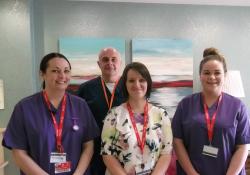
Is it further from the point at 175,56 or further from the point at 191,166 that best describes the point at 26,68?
the point at 191,166

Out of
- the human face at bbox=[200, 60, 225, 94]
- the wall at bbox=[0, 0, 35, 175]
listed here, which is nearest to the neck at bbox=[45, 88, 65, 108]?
the human face at bbox=[200, 60, 225, 94]

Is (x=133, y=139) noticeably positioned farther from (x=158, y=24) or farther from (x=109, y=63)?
(x=158, y=24)

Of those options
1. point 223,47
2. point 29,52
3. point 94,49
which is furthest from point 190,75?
point 29,52

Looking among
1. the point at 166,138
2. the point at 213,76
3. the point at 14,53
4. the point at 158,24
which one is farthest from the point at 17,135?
the point at 158,24

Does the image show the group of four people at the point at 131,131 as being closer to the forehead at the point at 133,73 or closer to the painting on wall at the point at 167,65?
the forehead at the point at 133,73

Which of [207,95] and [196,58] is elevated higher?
[196,58]

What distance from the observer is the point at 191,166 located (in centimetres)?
181

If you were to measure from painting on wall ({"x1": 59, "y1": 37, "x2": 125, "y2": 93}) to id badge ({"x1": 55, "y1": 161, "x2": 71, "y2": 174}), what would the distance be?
1842mm

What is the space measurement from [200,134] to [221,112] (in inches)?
8.0

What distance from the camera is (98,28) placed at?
362cm

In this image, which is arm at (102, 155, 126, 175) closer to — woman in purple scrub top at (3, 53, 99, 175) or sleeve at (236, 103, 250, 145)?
woman in purple scrub top at (3, 53, 99, 175)

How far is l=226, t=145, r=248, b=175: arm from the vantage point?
175cm

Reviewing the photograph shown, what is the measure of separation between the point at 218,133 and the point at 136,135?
53cm

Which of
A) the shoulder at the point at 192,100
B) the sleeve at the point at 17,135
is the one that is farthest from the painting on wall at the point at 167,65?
the sleeve at the point at 17,135
